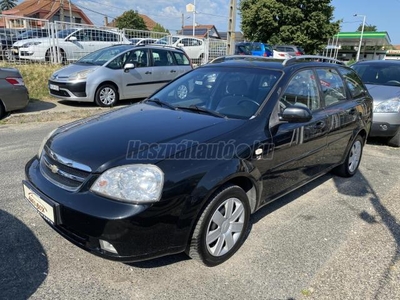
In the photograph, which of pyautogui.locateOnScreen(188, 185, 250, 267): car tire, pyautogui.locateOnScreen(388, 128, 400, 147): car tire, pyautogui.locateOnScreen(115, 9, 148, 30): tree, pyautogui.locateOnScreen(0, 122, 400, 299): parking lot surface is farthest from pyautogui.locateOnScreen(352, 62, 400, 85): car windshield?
pyautogui.locateOnScreen(115, 9, 148, 30): tree

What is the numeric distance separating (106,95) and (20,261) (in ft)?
22.3

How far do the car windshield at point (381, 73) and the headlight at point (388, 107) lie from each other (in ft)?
3.60

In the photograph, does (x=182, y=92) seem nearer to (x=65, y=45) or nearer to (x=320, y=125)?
(x=320, y=125)

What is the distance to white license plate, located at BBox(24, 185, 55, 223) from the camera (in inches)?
93.0

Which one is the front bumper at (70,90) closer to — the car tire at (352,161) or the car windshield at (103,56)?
the car windshield at (103,56)

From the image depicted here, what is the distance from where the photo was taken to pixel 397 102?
6.28 m

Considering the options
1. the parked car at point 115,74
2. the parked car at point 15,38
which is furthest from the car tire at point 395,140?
the parked car at point 15,38

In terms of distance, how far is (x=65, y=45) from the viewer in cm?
1254

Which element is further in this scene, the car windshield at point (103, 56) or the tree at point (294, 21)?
the tree at point (294, 21)

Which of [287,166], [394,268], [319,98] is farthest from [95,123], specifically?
[394,268]

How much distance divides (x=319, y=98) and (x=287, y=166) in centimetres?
103

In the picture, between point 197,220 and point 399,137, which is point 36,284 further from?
point 399,137

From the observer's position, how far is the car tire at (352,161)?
183 inches

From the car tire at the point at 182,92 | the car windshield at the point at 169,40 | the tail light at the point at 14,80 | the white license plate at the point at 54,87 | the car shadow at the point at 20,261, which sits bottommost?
the car shadow at the point at 20,261
